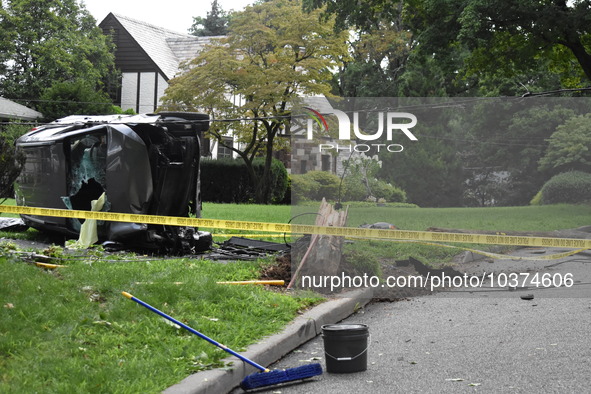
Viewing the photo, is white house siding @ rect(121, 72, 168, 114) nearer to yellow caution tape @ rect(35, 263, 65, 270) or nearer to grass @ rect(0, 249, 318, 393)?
yellow caution tape @ rect(35, 263, 65, 270)

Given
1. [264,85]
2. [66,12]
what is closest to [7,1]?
[66,12]

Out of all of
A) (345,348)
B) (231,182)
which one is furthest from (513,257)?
(231,182)

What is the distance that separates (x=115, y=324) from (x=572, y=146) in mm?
6257

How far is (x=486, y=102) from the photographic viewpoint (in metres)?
10.1

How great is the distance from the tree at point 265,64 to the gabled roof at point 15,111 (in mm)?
6827

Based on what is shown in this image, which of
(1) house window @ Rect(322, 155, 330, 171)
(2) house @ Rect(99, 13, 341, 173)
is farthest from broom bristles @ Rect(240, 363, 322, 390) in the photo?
(2) house @ Rect(99, 13, 341, 173)

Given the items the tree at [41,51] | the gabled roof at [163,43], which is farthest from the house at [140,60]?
the tree at [41,51]

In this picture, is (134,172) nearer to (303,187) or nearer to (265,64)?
(303,187)

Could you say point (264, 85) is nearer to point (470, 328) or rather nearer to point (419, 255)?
point (419, 255)

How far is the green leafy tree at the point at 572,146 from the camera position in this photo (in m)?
9.91

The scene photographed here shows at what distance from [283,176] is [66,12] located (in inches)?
669

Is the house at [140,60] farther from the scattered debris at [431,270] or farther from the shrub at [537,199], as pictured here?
the shrub at [537,199]

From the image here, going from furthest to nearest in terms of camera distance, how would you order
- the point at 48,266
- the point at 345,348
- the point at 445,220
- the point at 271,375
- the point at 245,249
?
the point at 245,249
the point at 445,220
the point at 48,266
the point at 345,348
the point at 271,375

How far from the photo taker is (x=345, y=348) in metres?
6.04
